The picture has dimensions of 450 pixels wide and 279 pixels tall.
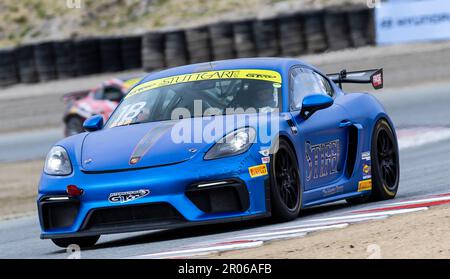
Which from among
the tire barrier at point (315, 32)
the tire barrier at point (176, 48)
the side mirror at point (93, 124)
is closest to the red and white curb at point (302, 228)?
the side mirror at point (93, 124)

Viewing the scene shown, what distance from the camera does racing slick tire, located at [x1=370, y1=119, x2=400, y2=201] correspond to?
8984 millimetres

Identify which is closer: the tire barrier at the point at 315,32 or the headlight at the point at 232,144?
the headlight at the point at 232,144

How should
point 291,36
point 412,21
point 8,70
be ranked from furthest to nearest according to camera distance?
1. point 8,70
2. point 291,36
3. point 412,21

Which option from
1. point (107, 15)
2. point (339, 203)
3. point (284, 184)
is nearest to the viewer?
point (284, 184)

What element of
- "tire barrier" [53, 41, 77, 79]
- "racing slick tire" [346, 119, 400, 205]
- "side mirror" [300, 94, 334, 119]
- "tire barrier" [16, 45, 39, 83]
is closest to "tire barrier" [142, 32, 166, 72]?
"tire barrier" [53, 41, 77, 79]

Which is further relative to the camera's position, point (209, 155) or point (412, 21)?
point (412, 21)

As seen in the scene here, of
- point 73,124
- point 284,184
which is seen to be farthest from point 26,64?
point 284,184

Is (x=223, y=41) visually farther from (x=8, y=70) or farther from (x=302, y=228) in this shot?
(x=302, y=228)

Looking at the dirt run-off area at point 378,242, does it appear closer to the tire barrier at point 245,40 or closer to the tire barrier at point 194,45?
the tire barrier at point 194,45

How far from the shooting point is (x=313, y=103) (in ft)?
26.3

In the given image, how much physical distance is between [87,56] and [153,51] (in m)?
1.74

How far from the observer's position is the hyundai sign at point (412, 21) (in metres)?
24.0

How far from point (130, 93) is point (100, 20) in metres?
27.2

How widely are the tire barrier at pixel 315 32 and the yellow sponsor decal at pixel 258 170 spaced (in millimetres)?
18157
